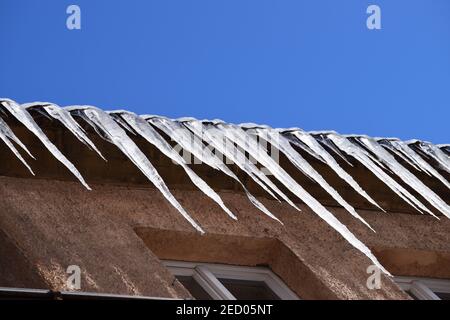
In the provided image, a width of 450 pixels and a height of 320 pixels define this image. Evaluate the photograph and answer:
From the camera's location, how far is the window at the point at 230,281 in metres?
7.68

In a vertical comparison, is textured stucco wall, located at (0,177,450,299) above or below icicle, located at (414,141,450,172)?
below

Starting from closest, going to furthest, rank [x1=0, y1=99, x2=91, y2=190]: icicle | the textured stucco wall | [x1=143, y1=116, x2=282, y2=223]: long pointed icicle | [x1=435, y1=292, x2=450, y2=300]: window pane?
the textured stucco wall → [x1=0, y1=99, x2=91, y2=190]: icicle → [x1=143, y1=116, x2=282, y2=223]: long pointed icicle → [x1=435, y1=292, x2=450, y2=300]: window pane

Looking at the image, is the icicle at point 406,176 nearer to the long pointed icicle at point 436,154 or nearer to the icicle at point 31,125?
the long pointed icicle at point 436,154

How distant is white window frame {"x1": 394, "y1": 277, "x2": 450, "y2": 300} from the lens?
8.25 m

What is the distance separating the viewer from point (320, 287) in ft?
25.0

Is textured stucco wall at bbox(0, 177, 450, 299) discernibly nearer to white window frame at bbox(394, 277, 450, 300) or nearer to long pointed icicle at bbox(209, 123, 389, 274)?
white window frame at bbox(394, 277, 450, 300)

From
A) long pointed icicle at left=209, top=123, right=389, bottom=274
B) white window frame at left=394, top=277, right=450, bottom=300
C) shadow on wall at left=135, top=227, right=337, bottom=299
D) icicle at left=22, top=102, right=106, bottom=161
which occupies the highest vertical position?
icicle at left=22, top=102, right=106, bottom=161

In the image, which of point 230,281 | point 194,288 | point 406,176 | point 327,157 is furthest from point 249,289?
point 406,176

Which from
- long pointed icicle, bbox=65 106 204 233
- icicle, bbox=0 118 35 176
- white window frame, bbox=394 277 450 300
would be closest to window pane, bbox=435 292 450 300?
white window frame, bbox=394 277 450 300

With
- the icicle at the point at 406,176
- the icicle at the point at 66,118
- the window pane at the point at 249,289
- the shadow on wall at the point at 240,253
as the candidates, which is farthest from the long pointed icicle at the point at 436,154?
the icicle at the point at 66,118

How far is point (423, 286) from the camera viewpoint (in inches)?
328
